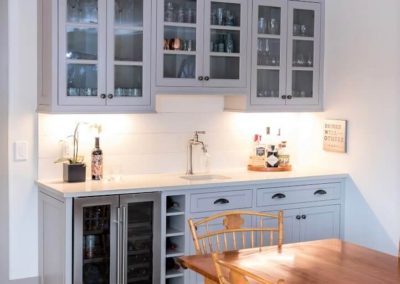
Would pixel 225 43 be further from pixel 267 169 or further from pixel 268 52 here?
pixel 267 169

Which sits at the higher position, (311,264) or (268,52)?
(268,52)

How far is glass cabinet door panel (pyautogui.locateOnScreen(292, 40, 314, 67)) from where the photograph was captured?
4719mm

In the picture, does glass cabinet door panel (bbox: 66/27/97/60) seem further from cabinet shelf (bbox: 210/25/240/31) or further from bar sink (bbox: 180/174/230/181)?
bar sink (bbox: 180/174/230/181)

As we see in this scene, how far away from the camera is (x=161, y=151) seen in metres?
4.48

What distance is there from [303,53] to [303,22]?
0.24m

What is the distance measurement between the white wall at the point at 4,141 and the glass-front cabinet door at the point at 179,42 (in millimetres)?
994

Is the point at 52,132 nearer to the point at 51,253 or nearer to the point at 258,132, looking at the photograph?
the point at 51,253

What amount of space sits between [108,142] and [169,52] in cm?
77

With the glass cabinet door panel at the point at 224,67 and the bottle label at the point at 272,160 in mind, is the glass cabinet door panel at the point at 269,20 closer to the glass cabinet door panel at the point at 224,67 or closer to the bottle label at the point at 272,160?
the glass cabinet door panel at the point at 224,67

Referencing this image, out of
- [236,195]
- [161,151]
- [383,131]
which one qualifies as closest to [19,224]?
[161,151]

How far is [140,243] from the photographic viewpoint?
3.87 metres

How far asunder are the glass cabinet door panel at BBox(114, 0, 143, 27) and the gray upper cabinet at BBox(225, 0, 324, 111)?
89 cm

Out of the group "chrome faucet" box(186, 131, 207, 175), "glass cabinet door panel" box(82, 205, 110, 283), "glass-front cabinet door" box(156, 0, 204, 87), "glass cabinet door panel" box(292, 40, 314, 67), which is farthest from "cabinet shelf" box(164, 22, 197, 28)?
"glass cabinet door panel" box(82, 205, 110, 283)

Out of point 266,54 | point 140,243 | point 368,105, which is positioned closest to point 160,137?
point 140,243
